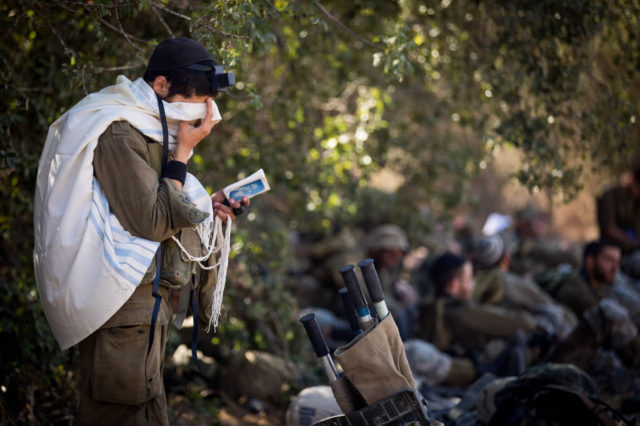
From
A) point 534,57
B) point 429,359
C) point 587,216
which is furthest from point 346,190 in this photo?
point 587,216

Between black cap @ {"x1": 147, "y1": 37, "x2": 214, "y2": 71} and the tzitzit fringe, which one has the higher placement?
black cap @ {"x1": 147, "y1": 37, "x2": 214, "y2": 71}

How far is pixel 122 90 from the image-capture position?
2590mm

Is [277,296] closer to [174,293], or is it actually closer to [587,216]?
[174,293]

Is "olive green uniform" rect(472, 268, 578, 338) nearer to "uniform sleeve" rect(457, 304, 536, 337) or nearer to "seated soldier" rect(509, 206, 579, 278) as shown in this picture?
"uniform sleeve" rect(457, 304, 536, 337)

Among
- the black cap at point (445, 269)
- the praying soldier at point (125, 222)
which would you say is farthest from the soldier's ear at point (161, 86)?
the black cap at point (445, 269)

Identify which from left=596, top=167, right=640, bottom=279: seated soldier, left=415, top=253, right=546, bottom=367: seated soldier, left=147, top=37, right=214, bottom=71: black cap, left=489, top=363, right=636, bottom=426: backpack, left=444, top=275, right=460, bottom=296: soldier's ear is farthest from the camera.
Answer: left=596, top=167, right=640, bottom=279: seated soldier

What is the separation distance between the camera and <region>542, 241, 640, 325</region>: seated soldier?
5719 millimetres

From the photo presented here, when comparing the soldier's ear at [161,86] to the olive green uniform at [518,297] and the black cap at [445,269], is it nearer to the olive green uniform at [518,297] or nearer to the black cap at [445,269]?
the black cap at [445,269]

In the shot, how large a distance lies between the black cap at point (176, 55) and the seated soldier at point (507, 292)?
12.7ft

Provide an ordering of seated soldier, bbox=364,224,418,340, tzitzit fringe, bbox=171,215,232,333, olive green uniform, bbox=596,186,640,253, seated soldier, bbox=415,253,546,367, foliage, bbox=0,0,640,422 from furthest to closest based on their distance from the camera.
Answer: olive green uniform, bbox=596,186,640,253
seated soldier, bbox=364,224,418,340
seated soldier, bbox=415,253,546,367
foliage, bbox=0,0,640,422
tzitzit fringe, bbox=171,215,232,333

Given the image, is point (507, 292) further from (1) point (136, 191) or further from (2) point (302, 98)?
(1) point (136, 191)

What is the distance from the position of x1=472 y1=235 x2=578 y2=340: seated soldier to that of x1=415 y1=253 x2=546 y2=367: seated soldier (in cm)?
18

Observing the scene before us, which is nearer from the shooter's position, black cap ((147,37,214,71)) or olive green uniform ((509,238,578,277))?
black cap ((147,37,214,71))

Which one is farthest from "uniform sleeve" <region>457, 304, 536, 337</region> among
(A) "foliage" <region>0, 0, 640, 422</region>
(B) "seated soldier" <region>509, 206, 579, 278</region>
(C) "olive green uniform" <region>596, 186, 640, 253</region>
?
(C) "olive green uniform" <region>596, 186, 640, 253</region>
